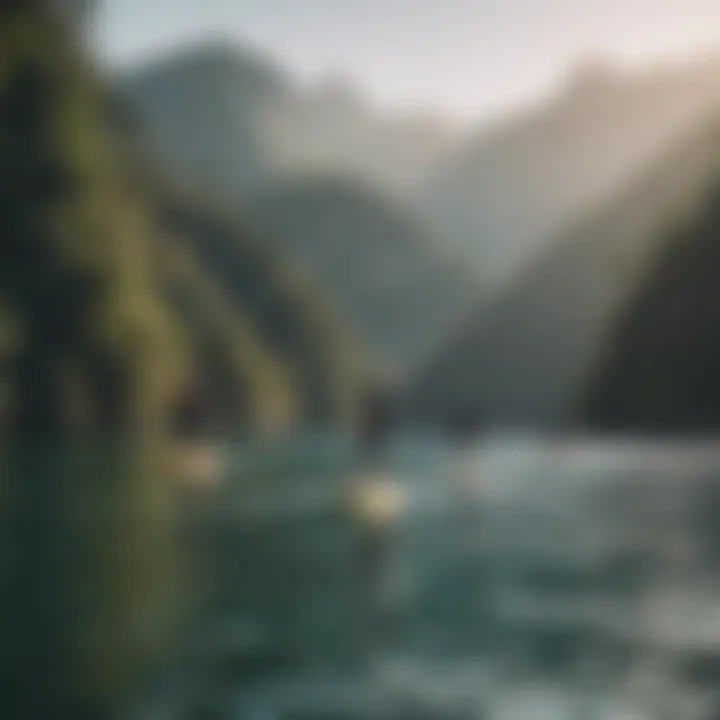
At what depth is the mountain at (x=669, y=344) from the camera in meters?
23.7

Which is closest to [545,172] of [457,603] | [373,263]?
[373,263]

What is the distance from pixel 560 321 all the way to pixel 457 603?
1819 cm

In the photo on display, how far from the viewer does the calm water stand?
6.41m

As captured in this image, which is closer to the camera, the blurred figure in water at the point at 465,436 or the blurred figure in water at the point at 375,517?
the blurred figure in water at the point at 375,517

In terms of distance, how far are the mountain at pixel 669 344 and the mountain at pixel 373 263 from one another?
3.24 metres

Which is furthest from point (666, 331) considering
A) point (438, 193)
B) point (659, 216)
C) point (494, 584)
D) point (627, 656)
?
point (627, 656)

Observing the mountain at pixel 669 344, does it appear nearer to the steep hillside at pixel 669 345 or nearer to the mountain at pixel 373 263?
the steep hillside at pixel 669 345

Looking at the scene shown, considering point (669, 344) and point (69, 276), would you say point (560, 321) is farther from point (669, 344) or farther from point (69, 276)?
point (69, 276)

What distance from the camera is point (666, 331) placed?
25469 millimetres

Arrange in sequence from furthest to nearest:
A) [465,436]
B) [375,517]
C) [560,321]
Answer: [465,436] → [560,321] → [375,517]

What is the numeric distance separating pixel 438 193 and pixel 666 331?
6.45 m

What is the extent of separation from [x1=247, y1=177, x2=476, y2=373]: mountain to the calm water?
4738mm

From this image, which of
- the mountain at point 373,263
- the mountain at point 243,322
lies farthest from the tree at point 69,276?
the mountain at point 373,263

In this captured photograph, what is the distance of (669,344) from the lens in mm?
25281
